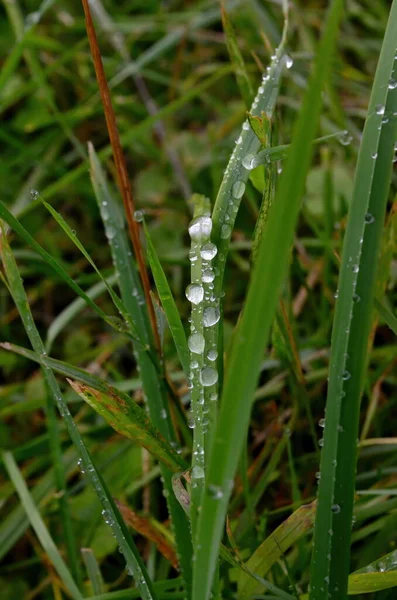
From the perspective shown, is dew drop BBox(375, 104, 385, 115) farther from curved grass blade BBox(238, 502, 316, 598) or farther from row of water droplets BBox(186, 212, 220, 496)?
curved grass blade BBox(238, 502, 316, 598)

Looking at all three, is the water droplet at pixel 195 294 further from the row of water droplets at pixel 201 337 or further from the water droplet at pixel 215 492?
the water droplet at pixel 215 492

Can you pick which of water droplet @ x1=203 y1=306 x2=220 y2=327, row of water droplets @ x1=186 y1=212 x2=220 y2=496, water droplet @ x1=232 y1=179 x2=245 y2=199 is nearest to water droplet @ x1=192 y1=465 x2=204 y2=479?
row of water droplets @ x1=186 y1=212 x2=220 y2=496

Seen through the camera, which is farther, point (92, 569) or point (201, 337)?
point (92, 569)

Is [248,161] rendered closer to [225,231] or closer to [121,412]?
[225,231]

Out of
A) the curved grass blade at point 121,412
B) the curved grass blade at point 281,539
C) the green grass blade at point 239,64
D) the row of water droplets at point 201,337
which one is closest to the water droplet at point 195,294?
the row of water droplets at point 201,337

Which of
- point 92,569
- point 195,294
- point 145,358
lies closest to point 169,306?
point 195,294

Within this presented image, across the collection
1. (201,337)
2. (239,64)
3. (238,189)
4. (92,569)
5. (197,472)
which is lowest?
(92,569)
